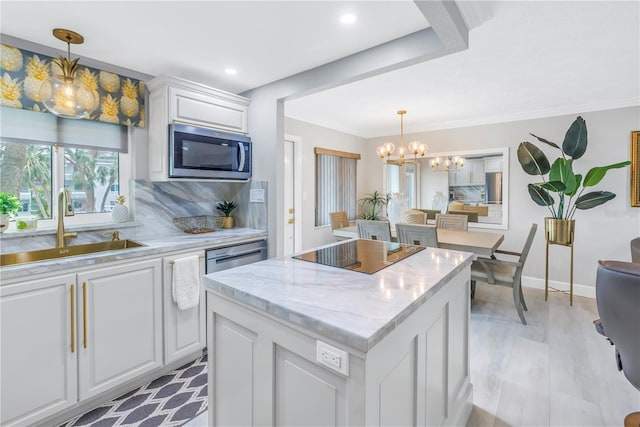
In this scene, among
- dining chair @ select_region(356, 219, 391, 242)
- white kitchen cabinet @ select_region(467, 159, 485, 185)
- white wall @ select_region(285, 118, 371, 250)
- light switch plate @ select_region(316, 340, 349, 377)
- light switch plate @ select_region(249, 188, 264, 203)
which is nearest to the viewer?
light switch plate @ select_region(316, 340, 349, 377)

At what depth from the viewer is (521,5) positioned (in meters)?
1.80

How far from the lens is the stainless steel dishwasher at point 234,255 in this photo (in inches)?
96.7

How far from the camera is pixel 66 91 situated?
1.97m

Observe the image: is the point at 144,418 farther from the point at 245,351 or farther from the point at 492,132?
the point at 492,132

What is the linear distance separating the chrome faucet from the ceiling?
1.05m

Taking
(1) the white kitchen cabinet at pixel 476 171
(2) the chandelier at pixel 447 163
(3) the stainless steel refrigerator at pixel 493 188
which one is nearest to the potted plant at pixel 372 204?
(2) the chandelier at pixel 447 163

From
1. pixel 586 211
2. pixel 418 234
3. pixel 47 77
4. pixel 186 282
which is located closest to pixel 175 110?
pixel 47 77

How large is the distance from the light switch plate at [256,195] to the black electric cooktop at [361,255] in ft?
3.86

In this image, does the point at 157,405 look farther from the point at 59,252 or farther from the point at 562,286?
the point at 562,286

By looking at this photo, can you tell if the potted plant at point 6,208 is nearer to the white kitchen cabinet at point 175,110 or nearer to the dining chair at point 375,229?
the white kitchen cabinet at point 175,110

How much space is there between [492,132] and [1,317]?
5.33 meters

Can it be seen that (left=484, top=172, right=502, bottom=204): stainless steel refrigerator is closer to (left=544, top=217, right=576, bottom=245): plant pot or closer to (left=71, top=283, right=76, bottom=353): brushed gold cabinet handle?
(left=544, top=217, right=576, bottom=245): plant pot

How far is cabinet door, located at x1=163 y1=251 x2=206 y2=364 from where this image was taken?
219 cm

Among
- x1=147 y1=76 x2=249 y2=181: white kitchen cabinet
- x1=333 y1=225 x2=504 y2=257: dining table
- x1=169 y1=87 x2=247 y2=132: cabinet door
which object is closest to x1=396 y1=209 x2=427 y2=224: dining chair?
x1=333 y1=225 x2=504 y2=257: dining table
